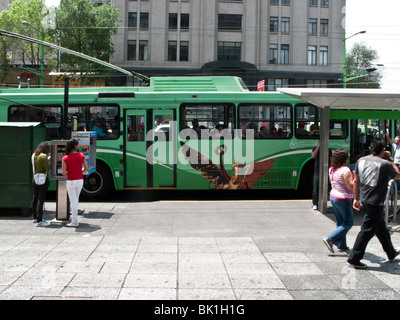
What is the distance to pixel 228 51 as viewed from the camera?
44594 mm

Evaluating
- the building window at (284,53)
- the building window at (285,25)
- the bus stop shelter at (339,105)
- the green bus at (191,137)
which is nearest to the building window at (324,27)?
the building window at (285,25)

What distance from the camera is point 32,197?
9.71 meters

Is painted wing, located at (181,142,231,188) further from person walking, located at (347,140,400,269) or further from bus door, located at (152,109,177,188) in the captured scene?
person walking, located at (347,140,400,269)

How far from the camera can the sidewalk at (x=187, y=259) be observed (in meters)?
5.15

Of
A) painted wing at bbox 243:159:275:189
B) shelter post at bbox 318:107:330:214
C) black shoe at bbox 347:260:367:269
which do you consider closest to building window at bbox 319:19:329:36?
painted wing at bbox 243:159:275:189

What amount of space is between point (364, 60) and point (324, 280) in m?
64.5

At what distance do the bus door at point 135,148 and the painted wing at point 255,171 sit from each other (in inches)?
109

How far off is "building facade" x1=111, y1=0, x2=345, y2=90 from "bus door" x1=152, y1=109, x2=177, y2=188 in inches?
1291

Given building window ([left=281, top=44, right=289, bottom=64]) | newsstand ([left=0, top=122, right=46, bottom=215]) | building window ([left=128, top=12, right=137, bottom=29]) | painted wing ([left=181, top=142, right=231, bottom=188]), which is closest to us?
newsstand ([left=0, top=122, right=46, bottom=215])

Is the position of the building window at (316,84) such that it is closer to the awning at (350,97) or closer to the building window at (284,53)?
the building window at (284,53)

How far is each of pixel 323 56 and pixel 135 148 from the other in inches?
1518

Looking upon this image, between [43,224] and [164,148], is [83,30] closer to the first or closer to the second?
[164,148]

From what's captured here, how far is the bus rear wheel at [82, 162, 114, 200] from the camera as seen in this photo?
11.8m

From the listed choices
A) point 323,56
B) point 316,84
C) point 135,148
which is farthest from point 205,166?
point 323,56
